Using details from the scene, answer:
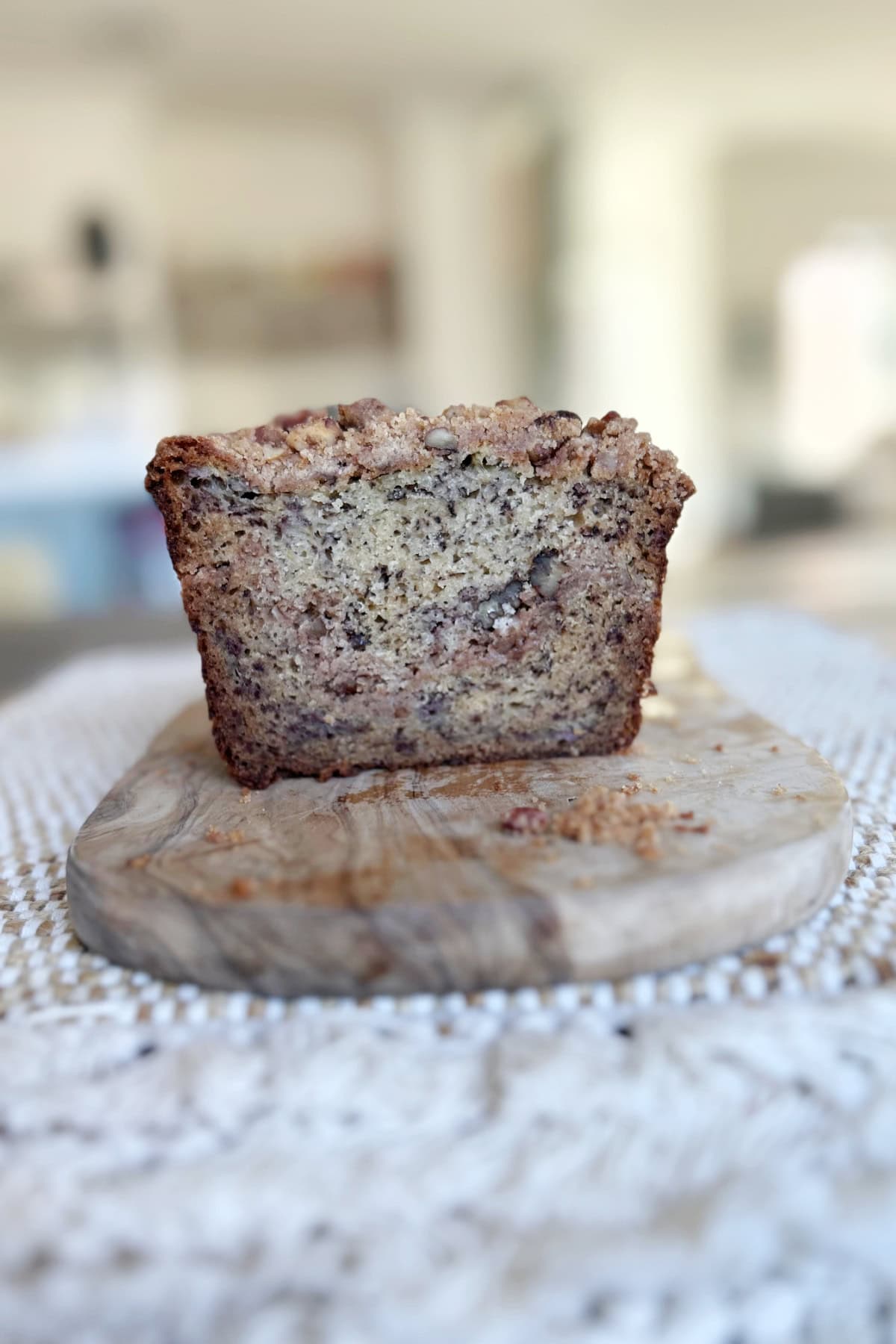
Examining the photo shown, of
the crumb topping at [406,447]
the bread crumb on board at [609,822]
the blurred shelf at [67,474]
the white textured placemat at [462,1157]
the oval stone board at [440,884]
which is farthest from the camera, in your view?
the blurred shelf at [67,474]

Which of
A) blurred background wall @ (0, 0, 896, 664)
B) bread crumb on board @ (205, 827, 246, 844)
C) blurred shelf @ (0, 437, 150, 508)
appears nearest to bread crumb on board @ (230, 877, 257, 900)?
bread crumb on board @ (205, 827, 246, 844)

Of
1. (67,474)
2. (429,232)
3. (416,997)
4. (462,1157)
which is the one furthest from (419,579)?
(429,232)

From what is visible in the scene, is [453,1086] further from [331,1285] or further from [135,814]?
[135,814]

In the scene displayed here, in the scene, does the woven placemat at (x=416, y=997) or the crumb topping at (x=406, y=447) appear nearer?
the woven placemat at (x=416, y=997)

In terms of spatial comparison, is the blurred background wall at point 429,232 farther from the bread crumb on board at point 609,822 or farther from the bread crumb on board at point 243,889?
the bread crumb on board at point 243,889

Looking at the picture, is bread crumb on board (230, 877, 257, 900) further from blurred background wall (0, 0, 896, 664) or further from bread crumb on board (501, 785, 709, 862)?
blurred background wall (0, 0, 896, 664)

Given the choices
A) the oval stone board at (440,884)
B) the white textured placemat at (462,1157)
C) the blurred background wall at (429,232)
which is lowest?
the white textured placemat at (462,1157)

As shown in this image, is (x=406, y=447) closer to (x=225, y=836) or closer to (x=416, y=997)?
(x=225, y=836)

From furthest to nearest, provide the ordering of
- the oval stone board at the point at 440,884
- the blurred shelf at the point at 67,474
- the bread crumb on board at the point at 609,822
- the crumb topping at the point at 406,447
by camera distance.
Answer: the blurred shelf at the point at 67,474 → the crumb topping at the point at 406,447 → the bread crumb on board at the point at 609,822 → the oval stone board at the point at 440,884

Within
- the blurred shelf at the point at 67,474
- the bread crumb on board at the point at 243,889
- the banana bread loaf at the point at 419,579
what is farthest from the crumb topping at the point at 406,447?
the blurred shelf at the point at 67,474
